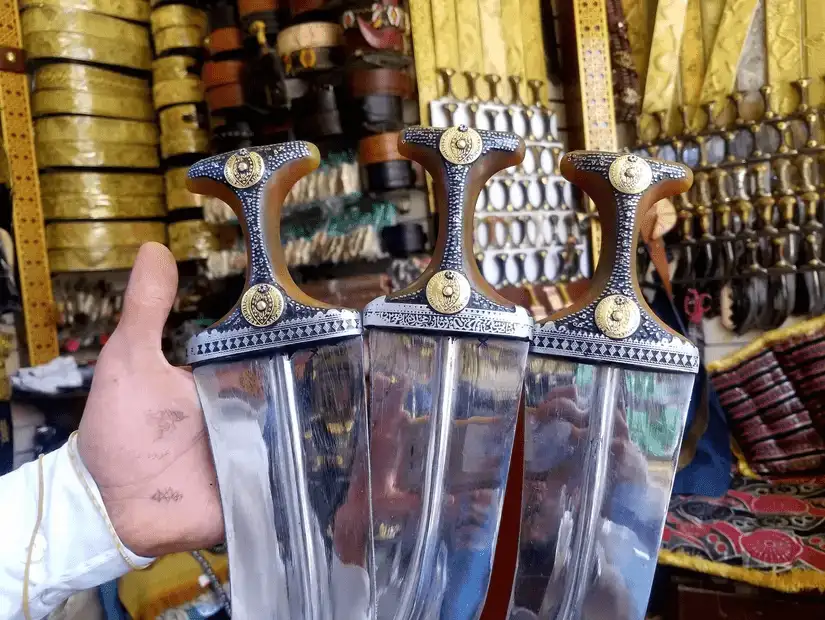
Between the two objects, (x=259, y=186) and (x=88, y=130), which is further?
(x=88, y=130)

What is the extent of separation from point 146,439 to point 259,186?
243 mm

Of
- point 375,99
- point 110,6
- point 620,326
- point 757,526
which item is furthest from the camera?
point 110,6

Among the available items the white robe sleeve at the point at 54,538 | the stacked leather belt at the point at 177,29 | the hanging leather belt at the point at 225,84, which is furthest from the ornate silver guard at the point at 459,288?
the stacked leather belt at the point at 177,29

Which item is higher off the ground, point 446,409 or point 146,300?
point 146,300

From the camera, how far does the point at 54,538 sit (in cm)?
53

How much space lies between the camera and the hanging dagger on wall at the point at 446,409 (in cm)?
50

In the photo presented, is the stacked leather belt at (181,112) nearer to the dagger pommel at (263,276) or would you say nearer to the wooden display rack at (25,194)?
the wooden display rack at (25,194)

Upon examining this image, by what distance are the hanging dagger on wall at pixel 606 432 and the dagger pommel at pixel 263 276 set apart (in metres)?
0.19

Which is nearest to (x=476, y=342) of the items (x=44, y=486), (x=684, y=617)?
(x=44, y=486)

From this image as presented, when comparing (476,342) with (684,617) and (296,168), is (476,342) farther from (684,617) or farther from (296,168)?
(684,617)

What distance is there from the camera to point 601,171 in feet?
1.68

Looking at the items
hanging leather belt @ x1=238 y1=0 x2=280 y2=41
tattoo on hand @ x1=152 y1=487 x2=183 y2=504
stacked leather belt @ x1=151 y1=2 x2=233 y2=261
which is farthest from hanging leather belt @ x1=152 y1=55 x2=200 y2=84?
tattoo on hand @ x1=152 y1=487 x2=183 y2=504

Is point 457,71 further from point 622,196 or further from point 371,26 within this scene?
point 622,196

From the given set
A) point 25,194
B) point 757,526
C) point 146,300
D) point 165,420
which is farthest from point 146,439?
point 25,194
